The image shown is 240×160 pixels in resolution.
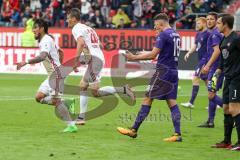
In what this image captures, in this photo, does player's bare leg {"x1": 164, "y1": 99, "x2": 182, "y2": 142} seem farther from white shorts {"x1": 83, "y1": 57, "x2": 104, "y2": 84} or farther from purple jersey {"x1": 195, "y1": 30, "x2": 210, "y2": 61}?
purple jersey {"x1": 195, "y1": 30, "x2": 210, "y2": 61}

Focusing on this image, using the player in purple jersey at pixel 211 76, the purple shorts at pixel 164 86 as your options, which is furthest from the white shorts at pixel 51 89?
the player in purple jersey at pixel 211 76

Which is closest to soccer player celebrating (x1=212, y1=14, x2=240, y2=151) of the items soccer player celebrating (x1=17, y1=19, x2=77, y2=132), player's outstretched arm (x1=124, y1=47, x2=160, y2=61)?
player's outstretched arm (x1=124, y1=47, x2=160, y2=61)

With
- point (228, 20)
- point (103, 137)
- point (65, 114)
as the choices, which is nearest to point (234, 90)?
point (228, 20)

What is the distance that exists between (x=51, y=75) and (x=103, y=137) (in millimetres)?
1664

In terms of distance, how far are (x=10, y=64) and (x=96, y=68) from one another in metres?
14.9

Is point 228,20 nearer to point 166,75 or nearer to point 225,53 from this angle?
point 225,53

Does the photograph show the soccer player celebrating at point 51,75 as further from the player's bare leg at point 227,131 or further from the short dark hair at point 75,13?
the player's bare leg at point 227,131

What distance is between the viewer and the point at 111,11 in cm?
3175

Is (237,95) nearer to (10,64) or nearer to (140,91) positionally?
(140,91)

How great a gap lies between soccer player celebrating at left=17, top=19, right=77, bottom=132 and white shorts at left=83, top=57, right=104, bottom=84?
58.1 inches

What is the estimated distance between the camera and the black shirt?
1138 cm

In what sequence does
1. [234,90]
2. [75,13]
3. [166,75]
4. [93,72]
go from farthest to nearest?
[93,72], [75,13], [166,75], [234,90]

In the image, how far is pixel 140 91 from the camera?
22578 millimetres

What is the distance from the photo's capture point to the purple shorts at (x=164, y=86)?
12.3 m
